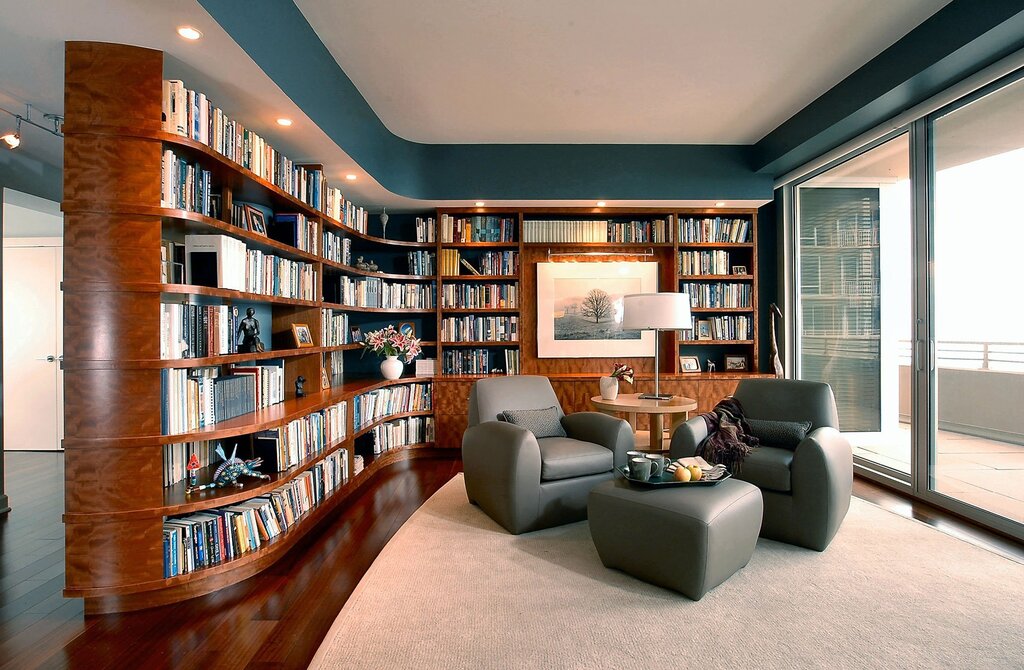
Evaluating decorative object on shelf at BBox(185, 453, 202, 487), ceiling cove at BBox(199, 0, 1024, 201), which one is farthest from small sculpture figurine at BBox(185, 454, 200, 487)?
ceiling cove at BBox(199, 0, 1024, 201)

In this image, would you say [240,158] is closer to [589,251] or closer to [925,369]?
[589,251]

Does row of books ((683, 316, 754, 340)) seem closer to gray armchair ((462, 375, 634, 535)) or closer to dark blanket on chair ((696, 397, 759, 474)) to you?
dark blanket on chair ((696, 397, 759, 474))

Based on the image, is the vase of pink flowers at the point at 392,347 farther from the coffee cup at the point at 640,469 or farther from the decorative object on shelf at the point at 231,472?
the coffee cup at the point at 640,469

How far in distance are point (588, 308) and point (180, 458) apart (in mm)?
4081

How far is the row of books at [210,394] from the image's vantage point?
2.58m

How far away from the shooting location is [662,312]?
4.50m

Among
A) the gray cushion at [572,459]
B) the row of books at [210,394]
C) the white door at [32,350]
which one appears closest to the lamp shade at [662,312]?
the gray cushion at [572,459]

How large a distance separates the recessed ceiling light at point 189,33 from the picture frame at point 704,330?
4.96 metres

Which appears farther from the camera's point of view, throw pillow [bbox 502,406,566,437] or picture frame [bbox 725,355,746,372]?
picture frame [bbox 725,355,746,372]

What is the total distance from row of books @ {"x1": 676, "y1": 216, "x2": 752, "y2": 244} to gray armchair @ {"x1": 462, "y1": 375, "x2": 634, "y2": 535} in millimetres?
2811

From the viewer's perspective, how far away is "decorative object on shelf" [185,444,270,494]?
2820mm

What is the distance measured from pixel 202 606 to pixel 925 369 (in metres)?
4.49

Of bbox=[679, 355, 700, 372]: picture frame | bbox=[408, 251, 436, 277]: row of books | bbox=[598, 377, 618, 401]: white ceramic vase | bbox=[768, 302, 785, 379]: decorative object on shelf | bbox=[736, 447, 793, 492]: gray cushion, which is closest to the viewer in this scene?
bbox=[736, 447, 793, 492]: gray cushion

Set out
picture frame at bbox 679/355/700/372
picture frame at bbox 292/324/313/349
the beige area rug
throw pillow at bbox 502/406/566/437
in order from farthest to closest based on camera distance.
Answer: picture frame at bbox 679/355/700/372, picture frame at bbox 292/324/313/349, throw pillow at bbox 502/406/566/437, the beige area rug
